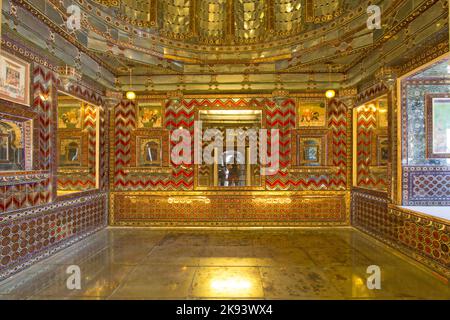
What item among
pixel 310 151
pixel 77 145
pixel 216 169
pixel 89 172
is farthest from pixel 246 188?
pixel 77 145

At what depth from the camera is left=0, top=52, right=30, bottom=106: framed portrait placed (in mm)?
3799

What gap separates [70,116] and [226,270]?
5.51 meters

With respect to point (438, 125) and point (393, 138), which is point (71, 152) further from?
point (438, 125)

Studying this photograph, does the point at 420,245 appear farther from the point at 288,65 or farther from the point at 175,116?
the point at 175,116

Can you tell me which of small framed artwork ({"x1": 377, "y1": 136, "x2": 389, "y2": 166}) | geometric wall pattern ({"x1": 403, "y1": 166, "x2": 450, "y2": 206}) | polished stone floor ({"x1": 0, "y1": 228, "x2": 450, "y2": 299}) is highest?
small framed artwork ({"x1": 377, "y1": 136, "x2": 389, "y2": 166})

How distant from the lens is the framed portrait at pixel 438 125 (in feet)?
16.2

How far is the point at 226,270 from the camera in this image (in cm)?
407

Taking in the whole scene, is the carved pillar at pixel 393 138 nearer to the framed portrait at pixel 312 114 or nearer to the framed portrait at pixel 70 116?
the framed portrait at pixel 312 114

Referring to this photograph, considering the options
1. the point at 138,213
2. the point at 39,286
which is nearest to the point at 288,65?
the point at 138,213

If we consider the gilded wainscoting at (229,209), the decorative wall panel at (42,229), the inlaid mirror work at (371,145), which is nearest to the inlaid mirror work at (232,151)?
the gilded wainscoting at (229,209)

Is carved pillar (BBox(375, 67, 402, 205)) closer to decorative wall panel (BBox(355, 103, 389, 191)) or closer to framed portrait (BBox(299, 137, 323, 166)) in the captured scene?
decorative wall panel (BBox(355, 103, 389, 191))

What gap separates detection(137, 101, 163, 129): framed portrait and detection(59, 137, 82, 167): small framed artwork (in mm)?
1561

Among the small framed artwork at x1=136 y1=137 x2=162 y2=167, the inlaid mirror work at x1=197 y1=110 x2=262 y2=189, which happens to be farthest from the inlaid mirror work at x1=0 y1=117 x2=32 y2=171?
the inlaid mirror work at x1=197 y1=110 x2=262 y2=189

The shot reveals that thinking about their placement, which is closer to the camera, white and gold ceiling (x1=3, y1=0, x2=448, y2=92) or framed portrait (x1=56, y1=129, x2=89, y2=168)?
white and gold ceiling (x1=3, y1=0, x2=448, y2=92)
